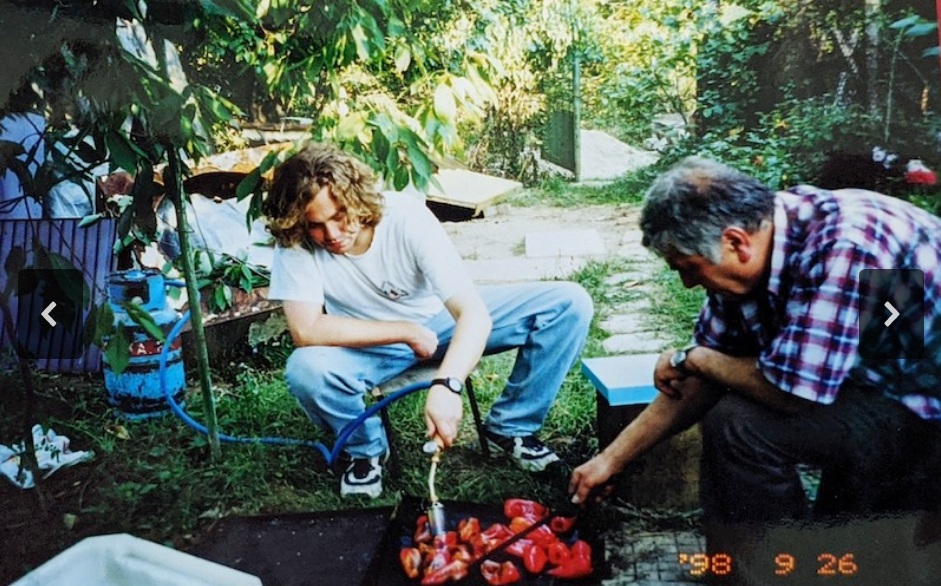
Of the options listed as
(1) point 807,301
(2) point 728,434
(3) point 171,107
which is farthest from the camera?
(3) point 171,107

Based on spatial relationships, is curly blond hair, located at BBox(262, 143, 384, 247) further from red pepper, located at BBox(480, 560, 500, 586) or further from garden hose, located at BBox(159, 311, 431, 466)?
red pepper, located at BBox(480, 560, 500, 586)

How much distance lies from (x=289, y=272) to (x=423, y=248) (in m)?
0.29

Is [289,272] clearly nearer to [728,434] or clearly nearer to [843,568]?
[728,434]

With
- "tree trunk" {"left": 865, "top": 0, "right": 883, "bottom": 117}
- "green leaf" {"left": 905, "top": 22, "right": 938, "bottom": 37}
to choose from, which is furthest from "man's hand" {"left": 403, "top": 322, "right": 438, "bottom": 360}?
"green leaf" {"left": 905, "top": 22, "right": 938, "bottom": 37}

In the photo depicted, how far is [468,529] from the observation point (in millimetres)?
1430

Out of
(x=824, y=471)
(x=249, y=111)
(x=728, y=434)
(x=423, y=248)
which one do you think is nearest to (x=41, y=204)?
(x=249, y=111)

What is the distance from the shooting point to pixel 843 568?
1.38 meters

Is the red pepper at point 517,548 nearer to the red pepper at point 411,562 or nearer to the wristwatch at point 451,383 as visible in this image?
the red pepper at point 411,562

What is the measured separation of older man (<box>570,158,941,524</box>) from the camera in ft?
3.92

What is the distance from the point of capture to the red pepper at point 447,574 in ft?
4.45

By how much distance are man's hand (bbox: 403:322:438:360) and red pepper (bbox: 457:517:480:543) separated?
1.13 ft

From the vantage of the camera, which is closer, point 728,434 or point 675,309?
point 728,434

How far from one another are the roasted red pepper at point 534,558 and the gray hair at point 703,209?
60cm

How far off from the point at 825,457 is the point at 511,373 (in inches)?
24.5
